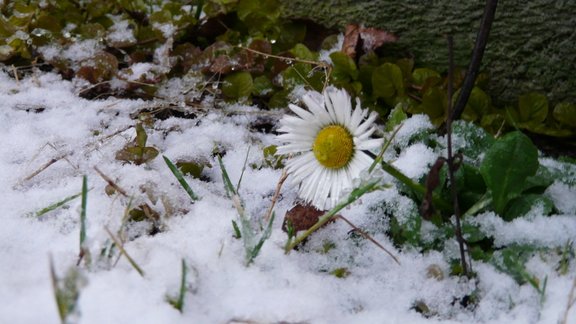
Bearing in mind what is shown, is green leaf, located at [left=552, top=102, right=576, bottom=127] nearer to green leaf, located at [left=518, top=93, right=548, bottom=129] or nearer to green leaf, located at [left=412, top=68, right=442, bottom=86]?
green leaf, located at [left=518, top=93, right=548, bottom=129]

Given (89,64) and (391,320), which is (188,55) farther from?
(391,320)

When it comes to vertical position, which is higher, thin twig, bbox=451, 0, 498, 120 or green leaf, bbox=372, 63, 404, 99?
thin twig, bbox=451, 0, 498, 120

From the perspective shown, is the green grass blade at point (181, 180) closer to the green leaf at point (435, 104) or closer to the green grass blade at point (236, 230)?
the green grass blade at point (236, 230)

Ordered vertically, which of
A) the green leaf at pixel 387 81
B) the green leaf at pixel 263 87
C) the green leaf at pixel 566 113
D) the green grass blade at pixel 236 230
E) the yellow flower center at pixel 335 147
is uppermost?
the green leaf at pixel 566 113

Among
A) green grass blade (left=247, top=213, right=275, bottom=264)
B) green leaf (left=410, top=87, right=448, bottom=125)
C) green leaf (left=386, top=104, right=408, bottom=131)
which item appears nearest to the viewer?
green grass blade (left=247, top=213, right=275, bottom=264)

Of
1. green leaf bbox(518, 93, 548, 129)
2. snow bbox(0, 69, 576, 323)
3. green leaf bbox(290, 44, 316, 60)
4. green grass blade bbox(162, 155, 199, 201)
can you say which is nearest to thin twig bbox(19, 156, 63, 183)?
snow bbox(0, 69, 576, 323)

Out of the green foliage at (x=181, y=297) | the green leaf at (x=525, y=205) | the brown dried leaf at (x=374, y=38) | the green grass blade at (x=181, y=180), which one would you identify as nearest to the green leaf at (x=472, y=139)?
the green leaf at (x=525, y=205)
